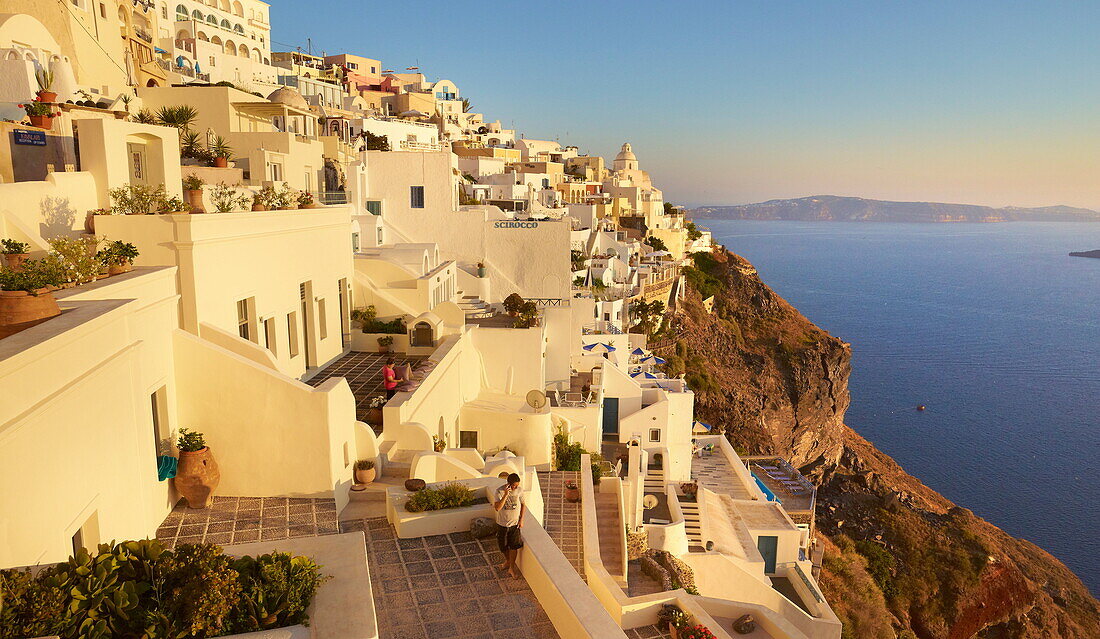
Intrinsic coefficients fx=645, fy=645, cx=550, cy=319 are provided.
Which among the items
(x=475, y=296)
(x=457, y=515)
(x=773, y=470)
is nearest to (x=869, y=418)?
(x=773, y=470)

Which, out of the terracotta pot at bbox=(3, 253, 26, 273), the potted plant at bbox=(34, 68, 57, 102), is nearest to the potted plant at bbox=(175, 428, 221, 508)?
the terracotta pot at bbox=(3, 253, 26, 273)

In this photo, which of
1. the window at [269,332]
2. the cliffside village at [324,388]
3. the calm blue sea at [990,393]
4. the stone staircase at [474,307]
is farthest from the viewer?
the calm blue sea at [990,393]

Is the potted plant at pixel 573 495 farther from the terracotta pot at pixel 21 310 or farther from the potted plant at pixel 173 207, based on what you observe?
the terracotta pot at pixel 21 310

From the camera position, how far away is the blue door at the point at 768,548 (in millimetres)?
26766

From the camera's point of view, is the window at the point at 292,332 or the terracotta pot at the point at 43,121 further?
the window at the point at 292,332

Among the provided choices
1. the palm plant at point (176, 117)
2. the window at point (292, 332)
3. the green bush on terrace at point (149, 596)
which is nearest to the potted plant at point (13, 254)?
the green bush on terrace at point (149, 596)

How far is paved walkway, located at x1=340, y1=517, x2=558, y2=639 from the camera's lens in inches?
268

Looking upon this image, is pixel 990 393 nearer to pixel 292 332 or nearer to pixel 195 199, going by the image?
pixel 292 332

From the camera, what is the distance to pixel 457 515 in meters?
8.73

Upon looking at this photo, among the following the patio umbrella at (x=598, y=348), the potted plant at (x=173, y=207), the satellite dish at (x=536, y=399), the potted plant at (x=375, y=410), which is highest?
the potted plant at (x=173, y=207)

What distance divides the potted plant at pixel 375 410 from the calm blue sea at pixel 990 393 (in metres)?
64.7

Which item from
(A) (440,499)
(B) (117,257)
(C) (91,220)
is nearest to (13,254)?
(B) (117,257)

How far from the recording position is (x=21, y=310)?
611 centimetres

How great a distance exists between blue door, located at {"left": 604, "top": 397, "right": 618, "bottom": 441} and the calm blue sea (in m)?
50.1
